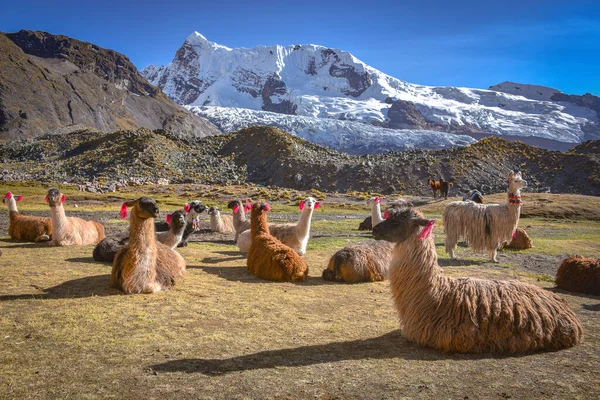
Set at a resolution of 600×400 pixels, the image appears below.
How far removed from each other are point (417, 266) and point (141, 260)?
4.47 meters

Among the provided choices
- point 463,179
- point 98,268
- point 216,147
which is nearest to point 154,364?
point 98,268

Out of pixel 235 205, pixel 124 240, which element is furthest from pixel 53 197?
pixel 235 205

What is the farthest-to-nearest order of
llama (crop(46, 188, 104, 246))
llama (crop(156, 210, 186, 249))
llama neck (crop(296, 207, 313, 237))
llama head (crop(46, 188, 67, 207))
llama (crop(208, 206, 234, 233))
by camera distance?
llama (crop(208, 206, 234, 233))
llama (crop(46, 188, 104, 246))
llama head (crop(46, 188, 67, 207))
llama neck (crop(296, 207, 313, 237))
llama (crop(156, 210, 186, 249))

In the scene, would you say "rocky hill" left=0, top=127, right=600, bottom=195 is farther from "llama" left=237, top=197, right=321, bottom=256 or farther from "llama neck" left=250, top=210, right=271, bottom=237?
"llama neck" left=250, top=210, right=271, bottom=237

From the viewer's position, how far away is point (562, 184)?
47000mm

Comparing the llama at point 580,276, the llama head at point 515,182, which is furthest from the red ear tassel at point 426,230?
the llama head at point 515,182

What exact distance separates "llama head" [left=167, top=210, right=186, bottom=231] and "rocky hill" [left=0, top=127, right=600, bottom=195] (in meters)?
35.3

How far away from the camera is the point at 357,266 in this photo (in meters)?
9.21

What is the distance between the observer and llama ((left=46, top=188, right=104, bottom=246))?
1159 cm

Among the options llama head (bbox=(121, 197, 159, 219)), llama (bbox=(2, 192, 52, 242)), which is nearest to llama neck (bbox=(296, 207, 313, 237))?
llama head (bbox=(121, 197, 159, 219))

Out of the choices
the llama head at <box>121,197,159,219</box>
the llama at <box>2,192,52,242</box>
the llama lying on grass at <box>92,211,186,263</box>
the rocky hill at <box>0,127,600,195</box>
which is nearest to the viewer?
the llama head at <box>121,197,159,219</box>

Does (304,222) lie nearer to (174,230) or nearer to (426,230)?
(174,230)

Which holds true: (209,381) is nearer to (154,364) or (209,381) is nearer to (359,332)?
(154,364)

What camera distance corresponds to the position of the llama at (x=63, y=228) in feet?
38.0
